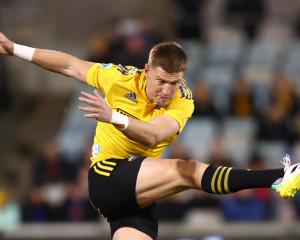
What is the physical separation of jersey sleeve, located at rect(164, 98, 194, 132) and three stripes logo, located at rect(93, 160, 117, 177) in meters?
0.60

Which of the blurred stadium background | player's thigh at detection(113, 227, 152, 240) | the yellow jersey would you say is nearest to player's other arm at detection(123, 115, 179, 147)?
the yellow jersey

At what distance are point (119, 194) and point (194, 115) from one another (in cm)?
577

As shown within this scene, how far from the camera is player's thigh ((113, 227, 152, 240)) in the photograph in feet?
23.1

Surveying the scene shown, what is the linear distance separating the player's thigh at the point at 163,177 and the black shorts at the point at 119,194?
60 mm

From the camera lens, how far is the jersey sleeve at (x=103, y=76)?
Result: 7.14 m

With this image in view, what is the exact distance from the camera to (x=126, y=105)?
707 centimetres

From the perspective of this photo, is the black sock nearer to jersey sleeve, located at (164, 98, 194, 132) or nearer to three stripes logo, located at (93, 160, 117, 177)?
jersey sleeve, located at (164, 98, 194, 132)

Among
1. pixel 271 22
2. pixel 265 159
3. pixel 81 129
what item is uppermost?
pixel 271 22

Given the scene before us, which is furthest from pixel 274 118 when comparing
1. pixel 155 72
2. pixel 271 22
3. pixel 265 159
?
pixel 155 72

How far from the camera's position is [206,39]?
15055 millimetres

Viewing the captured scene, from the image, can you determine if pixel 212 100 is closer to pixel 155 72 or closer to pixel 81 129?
pixel 81 129

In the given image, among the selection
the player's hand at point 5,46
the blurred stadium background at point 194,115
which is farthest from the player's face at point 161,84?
the blurred stadium background at point 194,115

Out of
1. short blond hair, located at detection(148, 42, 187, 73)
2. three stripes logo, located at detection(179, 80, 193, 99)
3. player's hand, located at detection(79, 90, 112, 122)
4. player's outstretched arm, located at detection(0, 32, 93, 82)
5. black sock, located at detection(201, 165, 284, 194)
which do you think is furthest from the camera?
player's outstretched arm, located at detection(0, 32, 93, 82)

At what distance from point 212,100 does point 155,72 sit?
6.00 metres
